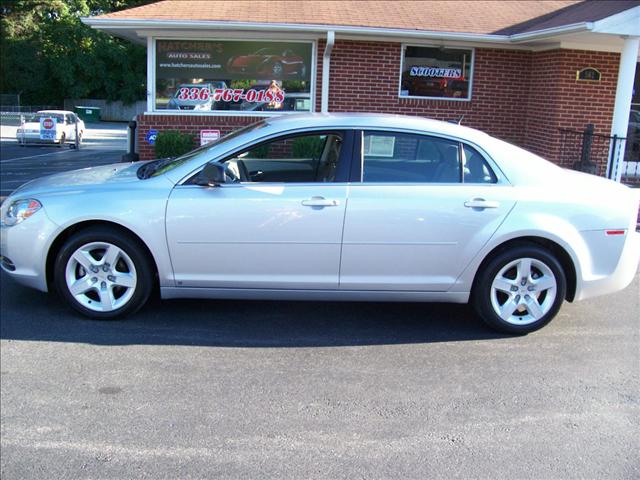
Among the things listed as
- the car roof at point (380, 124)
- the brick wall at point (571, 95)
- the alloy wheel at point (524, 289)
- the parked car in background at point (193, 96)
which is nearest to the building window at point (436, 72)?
the brick wall at point (571, 95)

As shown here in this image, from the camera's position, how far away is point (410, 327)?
5.19m

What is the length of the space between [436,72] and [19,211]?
8.93 m

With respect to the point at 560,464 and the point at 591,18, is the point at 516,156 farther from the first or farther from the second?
the point at 591,18

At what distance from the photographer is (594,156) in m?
11.4

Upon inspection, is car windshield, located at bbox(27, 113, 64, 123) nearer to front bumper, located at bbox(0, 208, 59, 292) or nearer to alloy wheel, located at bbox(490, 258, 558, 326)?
front bumper, located at bbox(0, 208, 59, 292)

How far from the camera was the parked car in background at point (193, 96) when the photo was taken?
38.2 feet

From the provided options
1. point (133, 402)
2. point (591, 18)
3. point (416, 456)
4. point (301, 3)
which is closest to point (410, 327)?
point (416, 456)

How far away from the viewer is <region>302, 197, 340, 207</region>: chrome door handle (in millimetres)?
4801

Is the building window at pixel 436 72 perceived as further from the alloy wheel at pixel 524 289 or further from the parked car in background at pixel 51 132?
the parked car in background at pixel 51 132

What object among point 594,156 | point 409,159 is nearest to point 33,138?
point 594,156

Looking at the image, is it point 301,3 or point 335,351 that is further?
point 301,3

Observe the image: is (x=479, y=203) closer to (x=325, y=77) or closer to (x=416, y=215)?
(x=416, y=215)

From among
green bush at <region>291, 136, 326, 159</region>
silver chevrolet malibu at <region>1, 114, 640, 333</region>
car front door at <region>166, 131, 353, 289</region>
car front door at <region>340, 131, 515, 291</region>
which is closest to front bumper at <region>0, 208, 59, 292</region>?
silver chevrolet malibu at <region>1, 114, 640, 333</region>

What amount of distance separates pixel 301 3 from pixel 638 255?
359 inches
